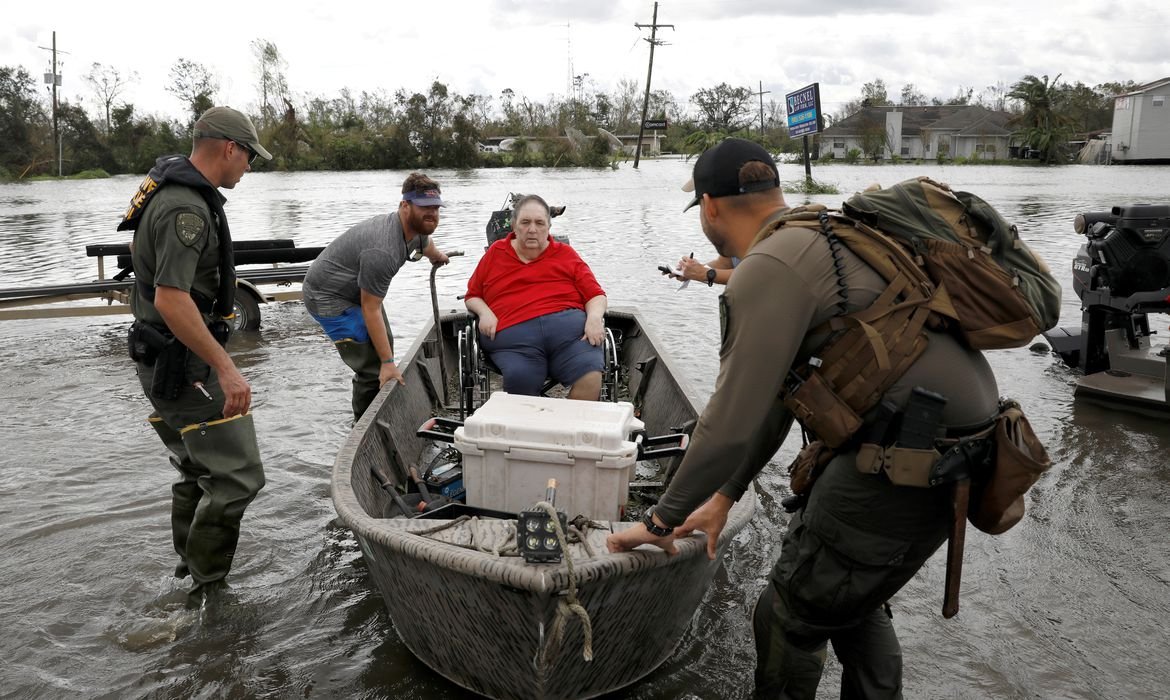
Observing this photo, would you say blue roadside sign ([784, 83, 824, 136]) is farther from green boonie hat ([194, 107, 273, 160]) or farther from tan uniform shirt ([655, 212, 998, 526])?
tan uniform shirt ([655, 212, 998, 526])

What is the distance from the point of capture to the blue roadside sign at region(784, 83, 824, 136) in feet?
77.8

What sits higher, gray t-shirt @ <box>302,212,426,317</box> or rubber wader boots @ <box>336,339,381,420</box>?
gray t-shirt @ <box>302,212,426,317</box>

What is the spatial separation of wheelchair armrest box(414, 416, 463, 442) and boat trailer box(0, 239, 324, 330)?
5.80 meters

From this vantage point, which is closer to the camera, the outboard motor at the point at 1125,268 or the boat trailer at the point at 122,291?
the outboard motor at the point at 1125,268

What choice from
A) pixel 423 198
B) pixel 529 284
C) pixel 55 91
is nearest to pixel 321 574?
pixel 529 284

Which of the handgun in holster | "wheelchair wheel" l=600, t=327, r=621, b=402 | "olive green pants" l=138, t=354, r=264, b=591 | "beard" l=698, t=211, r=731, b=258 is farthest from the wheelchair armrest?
the handgun in holster

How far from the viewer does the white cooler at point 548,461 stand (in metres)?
3.74

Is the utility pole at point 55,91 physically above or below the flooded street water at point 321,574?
above

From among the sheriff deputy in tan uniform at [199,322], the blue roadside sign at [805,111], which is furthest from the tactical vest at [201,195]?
the blue roadside sign at [805,111]

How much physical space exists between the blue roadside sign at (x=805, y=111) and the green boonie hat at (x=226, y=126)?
2119 cm

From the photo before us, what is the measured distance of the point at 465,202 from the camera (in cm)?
3162

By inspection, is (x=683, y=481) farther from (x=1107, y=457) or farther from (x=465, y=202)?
(x=465, y=202)

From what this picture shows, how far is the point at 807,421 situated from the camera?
2.28 meters

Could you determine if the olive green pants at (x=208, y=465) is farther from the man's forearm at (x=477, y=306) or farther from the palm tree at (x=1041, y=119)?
the palm tree at (x=1041, y=119)
